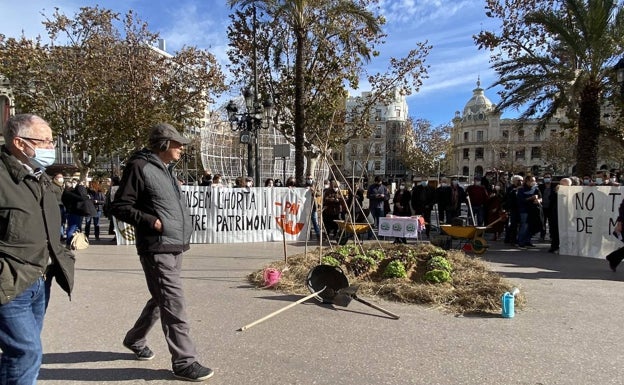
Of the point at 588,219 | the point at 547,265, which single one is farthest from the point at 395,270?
the point at 588,219

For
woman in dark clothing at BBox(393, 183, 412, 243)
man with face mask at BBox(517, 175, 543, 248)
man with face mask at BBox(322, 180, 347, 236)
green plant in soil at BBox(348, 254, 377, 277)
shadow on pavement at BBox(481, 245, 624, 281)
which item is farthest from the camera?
woman in dark clothing at BBox(393, 183, 412, 243)

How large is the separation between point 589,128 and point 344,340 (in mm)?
13363

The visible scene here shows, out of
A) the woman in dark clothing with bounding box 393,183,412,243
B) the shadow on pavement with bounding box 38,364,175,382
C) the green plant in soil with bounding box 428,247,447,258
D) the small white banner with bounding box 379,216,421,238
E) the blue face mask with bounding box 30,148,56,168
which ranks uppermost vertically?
the blue face mask with bounding box 30,148,56,168

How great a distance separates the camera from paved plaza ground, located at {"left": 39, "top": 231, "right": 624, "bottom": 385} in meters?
3.70

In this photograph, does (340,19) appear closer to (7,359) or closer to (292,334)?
(292,334)

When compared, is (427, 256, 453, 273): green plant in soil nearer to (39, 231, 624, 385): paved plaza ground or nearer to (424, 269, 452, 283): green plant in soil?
(424, 269, 452, 283): green plant in soil

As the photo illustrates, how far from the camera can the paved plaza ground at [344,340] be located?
3.70m

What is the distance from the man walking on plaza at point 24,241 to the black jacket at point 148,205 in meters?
0.63

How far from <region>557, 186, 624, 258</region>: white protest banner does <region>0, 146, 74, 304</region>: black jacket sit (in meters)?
10.2

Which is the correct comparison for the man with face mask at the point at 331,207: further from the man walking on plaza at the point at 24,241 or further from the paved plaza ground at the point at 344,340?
the man walking on plaza at the point at 24,241

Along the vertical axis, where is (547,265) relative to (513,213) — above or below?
below

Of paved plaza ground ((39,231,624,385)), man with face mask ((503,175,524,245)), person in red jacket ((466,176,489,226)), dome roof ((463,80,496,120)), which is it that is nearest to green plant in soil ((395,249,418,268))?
paved plaza ground ((39,231,624,385))

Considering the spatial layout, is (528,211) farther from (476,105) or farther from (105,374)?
(476,105)

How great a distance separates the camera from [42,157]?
108 inches
